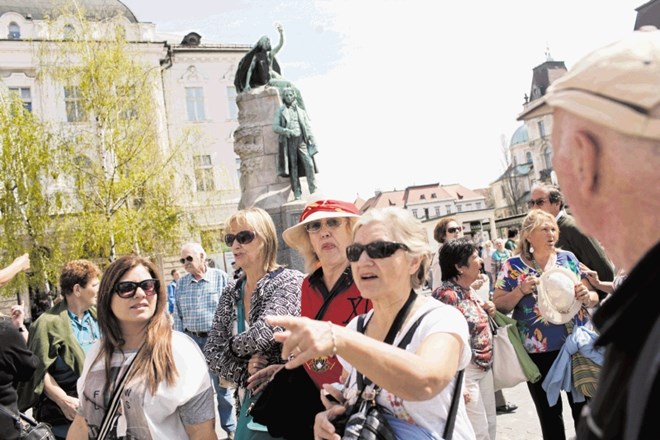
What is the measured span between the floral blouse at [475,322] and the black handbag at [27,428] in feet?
8.95

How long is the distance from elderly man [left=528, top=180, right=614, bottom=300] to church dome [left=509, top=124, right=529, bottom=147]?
12410 centimetres

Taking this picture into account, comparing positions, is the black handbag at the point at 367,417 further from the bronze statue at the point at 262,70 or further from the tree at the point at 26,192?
the tree at the point at 26,192

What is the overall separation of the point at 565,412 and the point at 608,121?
18.8ft

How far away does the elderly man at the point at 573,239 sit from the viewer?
15.9ft

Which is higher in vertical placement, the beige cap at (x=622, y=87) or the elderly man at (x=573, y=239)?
the beige cap at (x=622, y=87)

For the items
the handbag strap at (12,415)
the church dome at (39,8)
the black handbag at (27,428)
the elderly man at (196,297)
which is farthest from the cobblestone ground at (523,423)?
the church dome at (39,8)

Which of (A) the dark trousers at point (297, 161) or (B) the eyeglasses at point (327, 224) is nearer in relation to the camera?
(B) the eyeglasses at point (327, 224)

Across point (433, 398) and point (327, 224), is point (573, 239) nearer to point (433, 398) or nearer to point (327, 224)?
point (327, 224)

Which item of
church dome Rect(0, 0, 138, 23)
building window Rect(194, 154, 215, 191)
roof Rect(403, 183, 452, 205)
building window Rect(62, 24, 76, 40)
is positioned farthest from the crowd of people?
roof Rect(403, 183, 452, 205)

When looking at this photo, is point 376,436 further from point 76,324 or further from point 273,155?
point 273,155

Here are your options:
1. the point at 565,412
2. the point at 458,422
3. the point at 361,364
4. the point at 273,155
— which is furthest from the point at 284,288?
the point at 273,155

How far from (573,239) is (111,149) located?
20.5m

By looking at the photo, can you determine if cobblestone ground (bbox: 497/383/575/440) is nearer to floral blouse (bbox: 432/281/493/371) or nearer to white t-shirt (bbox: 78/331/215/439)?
floral blouse (bbox: 432/281/493/371)

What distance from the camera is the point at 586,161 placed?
1022 millimetres
